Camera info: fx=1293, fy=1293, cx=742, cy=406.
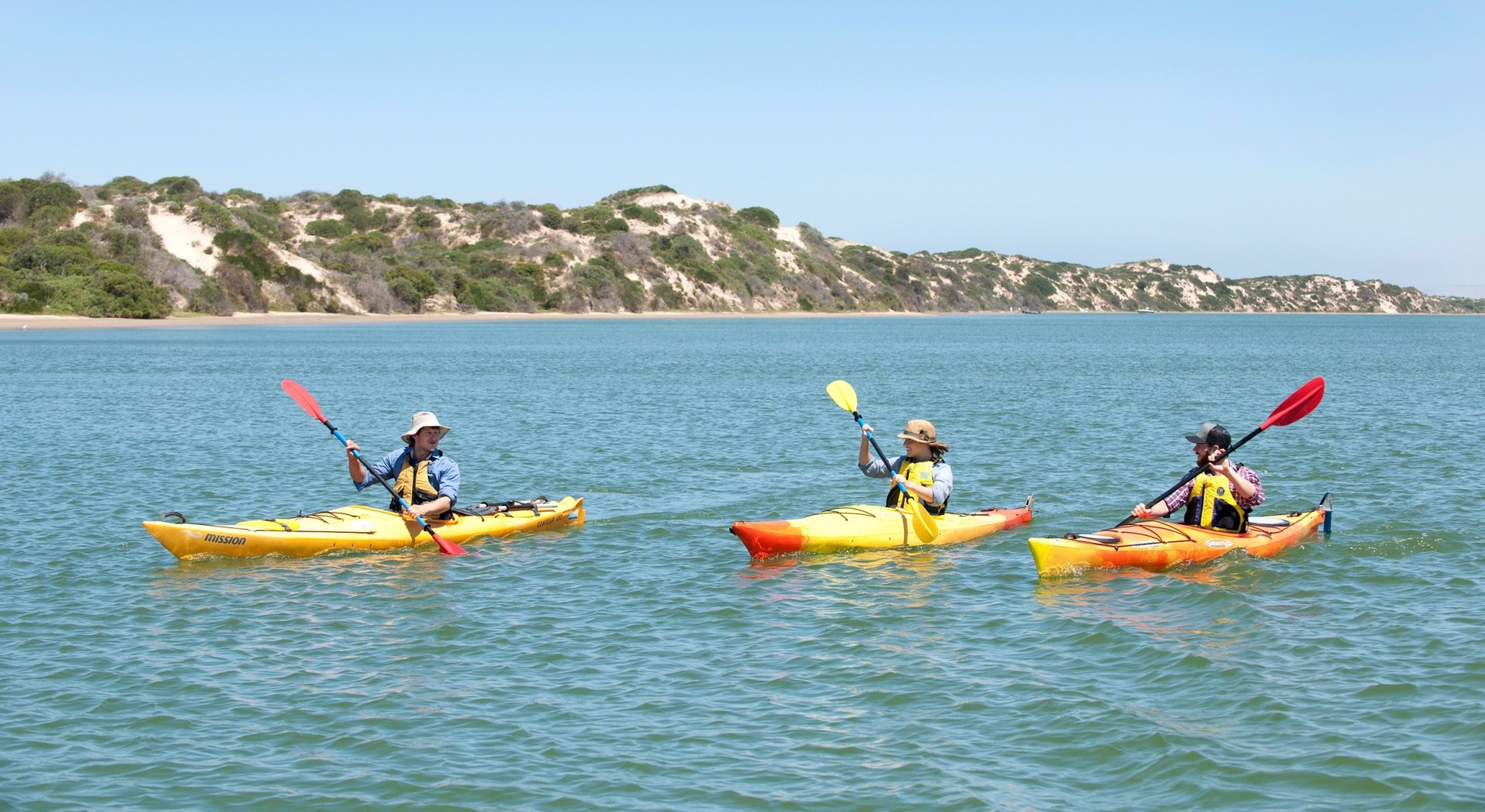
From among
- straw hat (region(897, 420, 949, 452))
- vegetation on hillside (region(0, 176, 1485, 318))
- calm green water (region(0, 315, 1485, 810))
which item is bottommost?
calm green water (region(0, 315, 1485, 810))

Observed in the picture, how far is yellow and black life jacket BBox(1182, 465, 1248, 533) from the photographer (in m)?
10.5

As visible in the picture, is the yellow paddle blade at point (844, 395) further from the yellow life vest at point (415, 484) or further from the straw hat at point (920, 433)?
the yellow life vest at point (415, 484)

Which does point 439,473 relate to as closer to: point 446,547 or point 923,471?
point 446,547

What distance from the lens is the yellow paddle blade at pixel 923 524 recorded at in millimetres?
11055

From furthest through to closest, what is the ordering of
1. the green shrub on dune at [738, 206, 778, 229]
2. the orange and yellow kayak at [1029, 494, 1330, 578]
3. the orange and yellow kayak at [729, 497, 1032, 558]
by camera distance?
the green shrub on dune at [738, 206, 778, 229] < the orange and yellow kayak at [729, 497, 1032, 558] < the orange and yellow kayak at [1029, 494, 1330, 578]

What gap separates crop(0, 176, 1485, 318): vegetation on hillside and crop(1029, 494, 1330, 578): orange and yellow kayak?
48.2 metres

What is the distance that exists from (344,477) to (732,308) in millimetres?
74080

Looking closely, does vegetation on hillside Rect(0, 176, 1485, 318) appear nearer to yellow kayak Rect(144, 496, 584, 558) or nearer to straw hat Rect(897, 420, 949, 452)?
yellow kayak Rect(144, 496, 584, 558)

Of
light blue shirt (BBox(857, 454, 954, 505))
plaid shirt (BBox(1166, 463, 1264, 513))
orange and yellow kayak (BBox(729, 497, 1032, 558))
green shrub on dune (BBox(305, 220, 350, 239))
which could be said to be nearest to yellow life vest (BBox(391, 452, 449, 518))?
orange and yellow kayak (BBox(729, 497, 1032, 558))

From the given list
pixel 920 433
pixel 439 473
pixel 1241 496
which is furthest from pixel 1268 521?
pixel 439 473

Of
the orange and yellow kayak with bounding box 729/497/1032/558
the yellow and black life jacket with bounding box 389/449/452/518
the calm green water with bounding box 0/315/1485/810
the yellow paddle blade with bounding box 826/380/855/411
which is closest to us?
the calm green water with bounding box 0/315/1485/810

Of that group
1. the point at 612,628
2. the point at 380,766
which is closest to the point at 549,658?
the point at 612,628

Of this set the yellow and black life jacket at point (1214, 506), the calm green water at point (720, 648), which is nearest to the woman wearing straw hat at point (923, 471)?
the calm green water at point (720, 648)

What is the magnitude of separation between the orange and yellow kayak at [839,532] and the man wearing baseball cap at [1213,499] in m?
1.86
